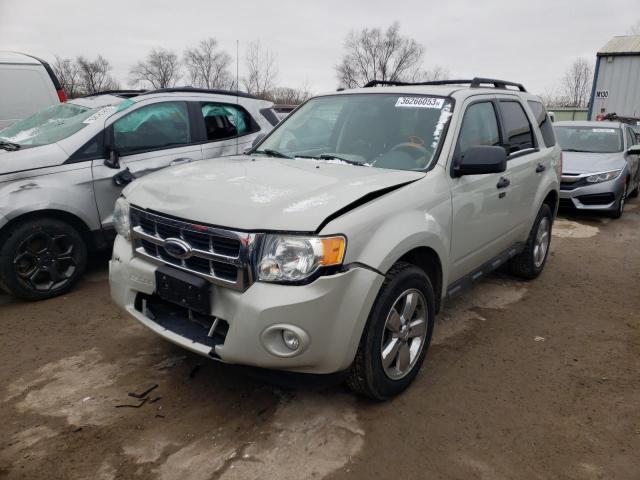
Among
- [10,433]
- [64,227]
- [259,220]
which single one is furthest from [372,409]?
[64,227]

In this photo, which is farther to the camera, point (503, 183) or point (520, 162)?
point (520, 162)

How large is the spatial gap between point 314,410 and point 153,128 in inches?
139

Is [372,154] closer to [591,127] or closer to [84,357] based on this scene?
[84,357]

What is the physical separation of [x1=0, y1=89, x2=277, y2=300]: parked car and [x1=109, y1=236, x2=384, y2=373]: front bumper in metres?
2.50

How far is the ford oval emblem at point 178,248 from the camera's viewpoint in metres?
2.54

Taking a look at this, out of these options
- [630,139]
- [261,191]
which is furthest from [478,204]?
[630,139]

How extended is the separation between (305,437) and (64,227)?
3.04 m

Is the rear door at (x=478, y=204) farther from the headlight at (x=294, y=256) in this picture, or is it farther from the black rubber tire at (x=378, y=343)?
the headlight at (x=294, y=256)

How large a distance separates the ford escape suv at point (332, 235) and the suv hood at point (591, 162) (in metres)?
4.93

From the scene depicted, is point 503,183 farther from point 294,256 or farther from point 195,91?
point 195,91

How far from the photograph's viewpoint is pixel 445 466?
2.41 metres

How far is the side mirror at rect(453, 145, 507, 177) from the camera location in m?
3.06

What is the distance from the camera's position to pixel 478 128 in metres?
3.68

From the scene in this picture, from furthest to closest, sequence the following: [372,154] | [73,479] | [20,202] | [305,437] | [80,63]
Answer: [80,63] → [20,202] → [372,154] → [305,437] → [73,479]
